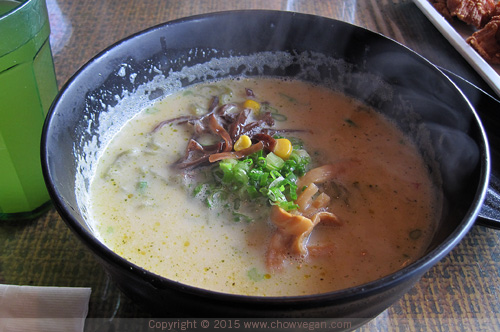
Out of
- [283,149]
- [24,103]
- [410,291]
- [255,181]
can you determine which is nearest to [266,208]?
[255,181]

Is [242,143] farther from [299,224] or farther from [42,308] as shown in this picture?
[42,308]

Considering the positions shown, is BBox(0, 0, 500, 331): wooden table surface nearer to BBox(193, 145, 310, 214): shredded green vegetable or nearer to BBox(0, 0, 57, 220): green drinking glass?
BBox(0, 0, 57, 220): green drinking glass

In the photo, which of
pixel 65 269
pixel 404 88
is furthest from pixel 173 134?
pixel 404 88

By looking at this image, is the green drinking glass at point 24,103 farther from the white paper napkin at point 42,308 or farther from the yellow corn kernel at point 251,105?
the yellow corn kernel at point 251,105

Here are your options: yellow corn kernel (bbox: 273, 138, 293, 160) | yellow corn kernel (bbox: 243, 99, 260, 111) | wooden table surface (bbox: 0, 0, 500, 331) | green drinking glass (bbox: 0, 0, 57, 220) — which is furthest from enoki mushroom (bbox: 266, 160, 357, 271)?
green drinking glass (bbox: 0, 0, 57, 220)

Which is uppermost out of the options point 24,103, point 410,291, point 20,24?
point 20,24
